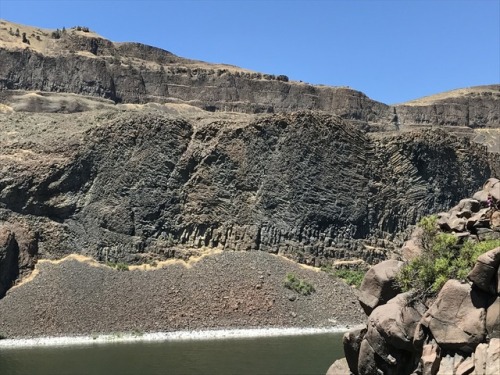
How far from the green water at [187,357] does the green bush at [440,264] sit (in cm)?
1597

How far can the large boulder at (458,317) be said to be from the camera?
15922 millimetres

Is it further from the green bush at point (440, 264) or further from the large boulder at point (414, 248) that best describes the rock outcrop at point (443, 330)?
the large boulder at point (414, 248)

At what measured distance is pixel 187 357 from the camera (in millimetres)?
39938

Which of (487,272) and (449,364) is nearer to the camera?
(487,272)

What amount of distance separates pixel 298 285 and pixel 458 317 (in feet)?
140

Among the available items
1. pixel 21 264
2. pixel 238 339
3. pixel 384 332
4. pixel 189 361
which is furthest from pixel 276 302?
pixel 384 332

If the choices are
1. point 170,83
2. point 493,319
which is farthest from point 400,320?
point 170,83

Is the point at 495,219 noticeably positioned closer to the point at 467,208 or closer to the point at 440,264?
the point at 467,208

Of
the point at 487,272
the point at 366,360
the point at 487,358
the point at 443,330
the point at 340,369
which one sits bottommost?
the point at 340,369

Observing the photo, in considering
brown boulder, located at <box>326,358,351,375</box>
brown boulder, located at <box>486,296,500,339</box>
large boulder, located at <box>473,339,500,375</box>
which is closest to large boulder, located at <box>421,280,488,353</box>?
brown boulder, located at <box>486,296,500,339</box>

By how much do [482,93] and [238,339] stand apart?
447 ft

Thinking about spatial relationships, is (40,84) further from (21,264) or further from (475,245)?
(475,245)

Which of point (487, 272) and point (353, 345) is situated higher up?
point (487, 272)

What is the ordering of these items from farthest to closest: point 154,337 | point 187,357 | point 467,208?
point 154,337 < point 187,357 < point 467,208
